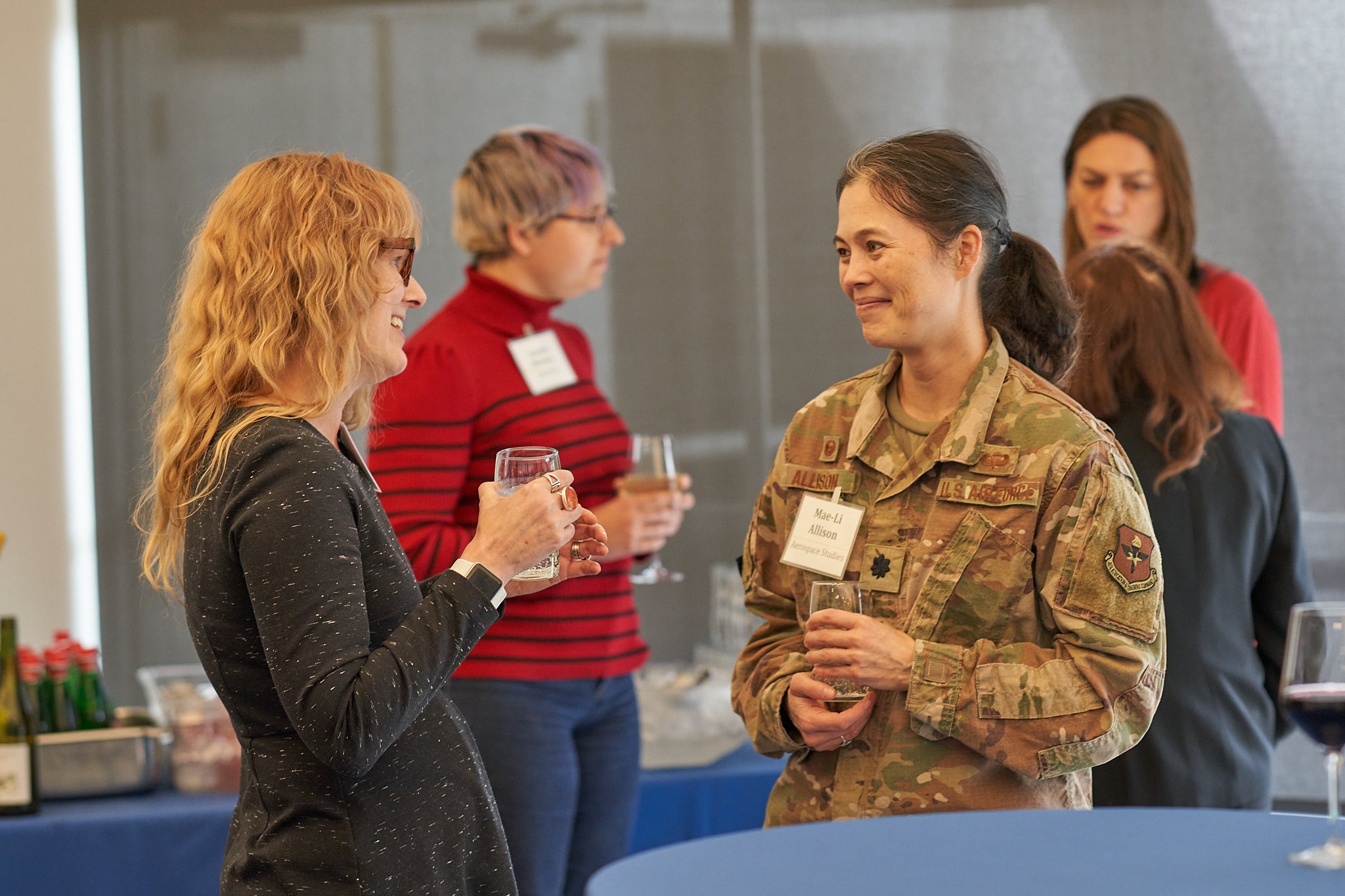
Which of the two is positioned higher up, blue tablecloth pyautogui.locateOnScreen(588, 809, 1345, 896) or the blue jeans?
blue tablecloth pyautogui.locateOnScreen(588, 809, 1345, 896)

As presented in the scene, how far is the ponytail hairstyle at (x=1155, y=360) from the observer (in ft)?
7.18

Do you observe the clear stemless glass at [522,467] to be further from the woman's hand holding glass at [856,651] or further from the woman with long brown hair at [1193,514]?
the woman with long brown hair at [1193,514]

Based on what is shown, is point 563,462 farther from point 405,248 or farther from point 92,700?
point 92,700

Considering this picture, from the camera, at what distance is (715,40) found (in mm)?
4430

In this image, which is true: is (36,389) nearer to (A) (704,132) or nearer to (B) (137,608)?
(B) (137,608)

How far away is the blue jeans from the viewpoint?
222 centimetres

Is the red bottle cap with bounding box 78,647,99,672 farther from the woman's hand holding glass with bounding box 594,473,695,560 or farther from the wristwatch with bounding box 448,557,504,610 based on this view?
the wristwatch with bounding box 448,557,504,610

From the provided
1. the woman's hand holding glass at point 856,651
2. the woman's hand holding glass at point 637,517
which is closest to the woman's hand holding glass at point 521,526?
the woman's hand holding glass at point 856,651

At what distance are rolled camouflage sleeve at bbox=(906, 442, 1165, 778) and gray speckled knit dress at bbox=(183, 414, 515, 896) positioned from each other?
0.56 metres

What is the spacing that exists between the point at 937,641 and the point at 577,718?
92cm

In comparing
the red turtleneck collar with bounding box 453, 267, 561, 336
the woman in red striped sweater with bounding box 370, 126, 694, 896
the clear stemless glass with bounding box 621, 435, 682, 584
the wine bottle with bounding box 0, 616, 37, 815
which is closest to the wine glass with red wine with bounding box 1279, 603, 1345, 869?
the woman in red striped sweater with bounding box 370, 126, 694, 896

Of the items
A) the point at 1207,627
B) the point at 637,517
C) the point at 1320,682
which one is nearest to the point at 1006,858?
the point at 1320,682

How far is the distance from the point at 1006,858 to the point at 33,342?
3.89 meters

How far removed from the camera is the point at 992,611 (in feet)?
5.23
